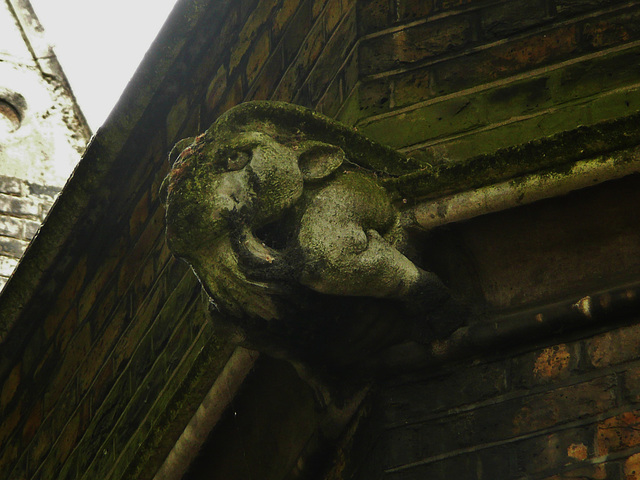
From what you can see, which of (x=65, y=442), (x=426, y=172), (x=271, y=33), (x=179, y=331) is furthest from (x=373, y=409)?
(x=65, y=442)

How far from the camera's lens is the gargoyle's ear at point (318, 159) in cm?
337

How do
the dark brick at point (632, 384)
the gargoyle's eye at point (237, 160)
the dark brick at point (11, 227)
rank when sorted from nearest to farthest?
1. the dark brick at point (632, 384)
2. the gargoyle's eye at point (237, 160)
3. the dark brick at point (11, 227)

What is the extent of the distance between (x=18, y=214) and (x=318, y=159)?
6.45m

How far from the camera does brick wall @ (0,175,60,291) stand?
30.7ft

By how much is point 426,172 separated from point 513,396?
57 centimetres

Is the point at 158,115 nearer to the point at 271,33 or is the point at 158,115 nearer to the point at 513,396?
the point at 271,33

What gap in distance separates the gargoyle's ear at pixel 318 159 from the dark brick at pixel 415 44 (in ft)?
1.96

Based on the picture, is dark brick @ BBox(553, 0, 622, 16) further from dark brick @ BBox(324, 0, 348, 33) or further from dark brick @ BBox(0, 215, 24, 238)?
dark brick @ BBox(0, 215, 24, 238)

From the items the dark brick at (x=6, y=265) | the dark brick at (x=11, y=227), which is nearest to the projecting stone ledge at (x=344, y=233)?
the dark brick at (x=6, y=265)

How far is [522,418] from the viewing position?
3129 mm

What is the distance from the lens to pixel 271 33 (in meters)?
4.87

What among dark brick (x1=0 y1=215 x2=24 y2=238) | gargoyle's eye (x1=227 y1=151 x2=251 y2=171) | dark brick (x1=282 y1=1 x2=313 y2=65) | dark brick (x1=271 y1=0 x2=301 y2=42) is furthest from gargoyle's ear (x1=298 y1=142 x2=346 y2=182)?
dark brick (x1=0 y1=215 x2=24 y2=238)

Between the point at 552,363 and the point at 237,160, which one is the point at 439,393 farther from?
the point at 237,160

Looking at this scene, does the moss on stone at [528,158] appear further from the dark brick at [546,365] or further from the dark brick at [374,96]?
the dark brick at [374,96]
